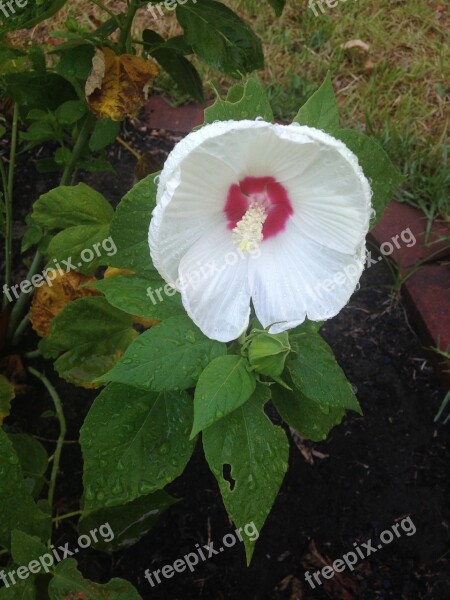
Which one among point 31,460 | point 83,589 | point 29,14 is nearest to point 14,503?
point 83,589

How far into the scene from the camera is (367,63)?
2566 millimetres

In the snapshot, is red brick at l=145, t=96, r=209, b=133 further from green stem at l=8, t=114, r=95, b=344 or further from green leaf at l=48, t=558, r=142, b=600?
green leaf at l=48, t=558, r=142, b=600

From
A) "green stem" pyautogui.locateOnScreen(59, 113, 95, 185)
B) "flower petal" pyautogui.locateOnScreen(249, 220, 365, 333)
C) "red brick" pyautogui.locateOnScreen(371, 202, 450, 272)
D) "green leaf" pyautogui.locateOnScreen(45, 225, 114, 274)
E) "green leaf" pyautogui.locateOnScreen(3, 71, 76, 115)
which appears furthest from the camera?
"red brick" pyautogui.locateOnScreen(371, 202, 450, 272)

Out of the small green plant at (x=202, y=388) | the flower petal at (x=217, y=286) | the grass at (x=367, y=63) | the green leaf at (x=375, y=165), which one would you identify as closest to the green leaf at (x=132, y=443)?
the small green plant at (x=202, y=388)

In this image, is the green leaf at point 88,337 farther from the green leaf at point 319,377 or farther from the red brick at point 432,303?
→ the red brick at point 432,303

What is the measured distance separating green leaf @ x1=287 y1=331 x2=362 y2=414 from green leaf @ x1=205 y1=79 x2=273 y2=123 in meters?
0.36

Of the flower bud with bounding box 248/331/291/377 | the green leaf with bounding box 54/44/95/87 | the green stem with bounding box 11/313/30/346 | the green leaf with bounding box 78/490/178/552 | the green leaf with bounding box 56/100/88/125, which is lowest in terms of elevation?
the green leaf with bounding box 78/490/178/552

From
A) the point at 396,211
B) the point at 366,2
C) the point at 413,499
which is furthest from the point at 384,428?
the point at 366,2

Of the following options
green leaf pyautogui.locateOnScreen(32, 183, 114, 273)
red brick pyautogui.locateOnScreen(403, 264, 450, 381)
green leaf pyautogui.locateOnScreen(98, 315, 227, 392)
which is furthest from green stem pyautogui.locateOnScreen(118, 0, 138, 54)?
red brick pyautogui.locateOnScreen(403, 264, 450, 381)

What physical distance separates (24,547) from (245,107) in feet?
2.55

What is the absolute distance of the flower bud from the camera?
96 centimetres

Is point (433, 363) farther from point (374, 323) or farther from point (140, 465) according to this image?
point (140, 465)

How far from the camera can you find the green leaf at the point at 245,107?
0.98 m

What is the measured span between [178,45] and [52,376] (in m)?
1.01
